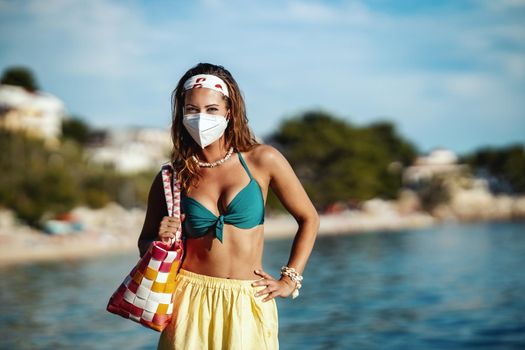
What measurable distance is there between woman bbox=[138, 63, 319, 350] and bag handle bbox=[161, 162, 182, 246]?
1.1 inches

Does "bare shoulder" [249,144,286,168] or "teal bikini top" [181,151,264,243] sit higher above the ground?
"bare shoulder" [249,144,286,168]

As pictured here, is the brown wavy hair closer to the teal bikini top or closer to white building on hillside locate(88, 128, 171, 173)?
the teal bikini top

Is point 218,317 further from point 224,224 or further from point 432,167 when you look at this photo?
point 432,167

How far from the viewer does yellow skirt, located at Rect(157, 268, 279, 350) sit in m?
2.56

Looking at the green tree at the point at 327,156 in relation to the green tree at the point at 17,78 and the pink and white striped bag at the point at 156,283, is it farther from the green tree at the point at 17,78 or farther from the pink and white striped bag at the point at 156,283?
the pink and white striped bag at the point at 156,283

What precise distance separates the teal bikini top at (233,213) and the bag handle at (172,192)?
4cm

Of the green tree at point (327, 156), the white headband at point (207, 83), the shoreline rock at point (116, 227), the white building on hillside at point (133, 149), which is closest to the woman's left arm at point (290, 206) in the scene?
the white headband at point (207, 83)

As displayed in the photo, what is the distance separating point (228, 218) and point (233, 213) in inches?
1.0

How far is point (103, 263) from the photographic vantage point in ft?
87.4

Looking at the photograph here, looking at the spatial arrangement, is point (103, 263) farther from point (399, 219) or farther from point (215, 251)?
point (399, 219)

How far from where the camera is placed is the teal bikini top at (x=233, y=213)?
2590 mm

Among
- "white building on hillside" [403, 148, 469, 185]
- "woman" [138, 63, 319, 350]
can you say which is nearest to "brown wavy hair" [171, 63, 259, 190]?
"woman" [138, 63, 319, 350]

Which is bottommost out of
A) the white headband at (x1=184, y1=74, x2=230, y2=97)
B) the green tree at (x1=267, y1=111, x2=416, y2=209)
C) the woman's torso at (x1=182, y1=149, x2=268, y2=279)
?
the woman's torso at (x1=182, y1=149, x2=268, y2=279)

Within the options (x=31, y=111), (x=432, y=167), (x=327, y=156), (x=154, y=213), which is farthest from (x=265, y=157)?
(x=432, y=167)
